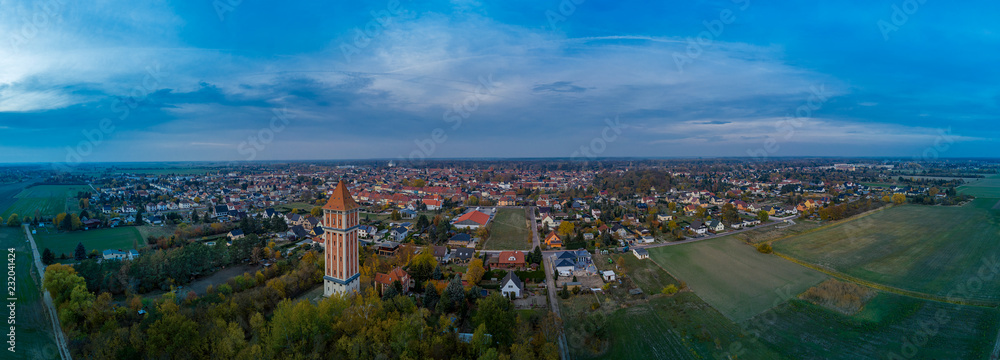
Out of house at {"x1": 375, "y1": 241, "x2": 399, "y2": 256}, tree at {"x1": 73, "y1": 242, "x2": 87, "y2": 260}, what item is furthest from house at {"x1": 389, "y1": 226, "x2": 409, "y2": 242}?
tree at {"x1": 73, "y1": 242, "x2": 87, "y2": 260}

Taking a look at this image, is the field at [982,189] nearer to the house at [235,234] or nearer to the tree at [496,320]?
the tree at [496,320]

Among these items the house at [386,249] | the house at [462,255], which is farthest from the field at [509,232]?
the house at [386,249]

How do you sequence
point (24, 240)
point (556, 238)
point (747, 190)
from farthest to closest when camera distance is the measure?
point (747, 190) → point (556, 238) → point (24, 240)

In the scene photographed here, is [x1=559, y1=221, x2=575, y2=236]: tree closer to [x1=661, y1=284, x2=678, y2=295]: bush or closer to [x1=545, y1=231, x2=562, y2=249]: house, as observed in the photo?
[x1=545, y1=231, x2=562, y2=249]: house

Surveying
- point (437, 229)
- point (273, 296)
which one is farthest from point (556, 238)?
point (273, 296)

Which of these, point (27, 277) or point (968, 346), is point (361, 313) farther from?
point (968, 346)
